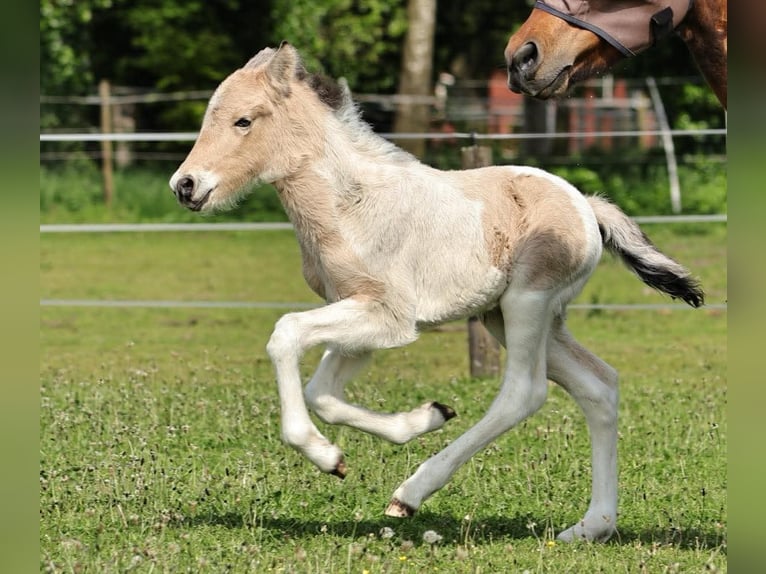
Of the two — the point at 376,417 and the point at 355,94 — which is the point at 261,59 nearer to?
the point at 376,417

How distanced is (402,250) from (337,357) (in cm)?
50

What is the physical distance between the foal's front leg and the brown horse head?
1.06 metres

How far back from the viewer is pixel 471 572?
431cm

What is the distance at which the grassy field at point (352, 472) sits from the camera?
14.9 feet

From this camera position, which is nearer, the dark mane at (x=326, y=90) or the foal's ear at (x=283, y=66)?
the foal's ear at (x=283, y=66)

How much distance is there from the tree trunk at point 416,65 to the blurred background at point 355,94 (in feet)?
0.11

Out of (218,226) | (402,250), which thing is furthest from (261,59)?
(218,226)

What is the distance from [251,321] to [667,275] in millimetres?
7531

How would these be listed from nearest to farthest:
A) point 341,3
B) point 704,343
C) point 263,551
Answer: point 263,551 < point 704,343 < point 341,3

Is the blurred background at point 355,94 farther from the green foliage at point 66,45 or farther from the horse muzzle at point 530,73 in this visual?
the horse muzzle at point 530,73

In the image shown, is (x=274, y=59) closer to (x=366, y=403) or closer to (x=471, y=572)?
(x=471, y=572)

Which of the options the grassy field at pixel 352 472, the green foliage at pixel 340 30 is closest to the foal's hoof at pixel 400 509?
the grassy field at pixel 352 472
